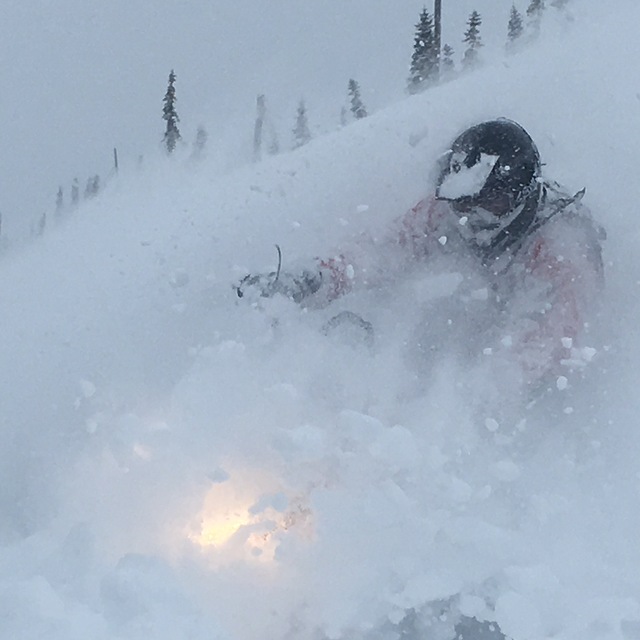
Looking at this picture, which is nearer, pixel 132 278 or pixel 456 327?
pixel 456 327

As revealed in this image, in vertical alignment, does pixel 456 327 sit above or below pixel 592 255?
below

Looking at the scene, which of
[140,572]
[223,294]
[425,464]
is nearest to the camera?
[140,572]

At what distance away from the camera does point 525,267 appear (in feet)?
14.2

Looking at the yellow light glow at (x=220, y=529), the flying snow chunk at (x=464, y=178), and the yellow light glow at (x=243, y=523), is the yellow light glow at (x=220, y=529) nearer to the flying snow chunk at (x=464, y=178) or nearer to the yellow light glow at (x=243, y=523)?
the yellow light glow at (x=243, y=523)

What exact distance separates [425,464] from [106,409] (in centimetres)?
182

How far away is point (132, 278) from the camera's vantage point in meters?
5.34

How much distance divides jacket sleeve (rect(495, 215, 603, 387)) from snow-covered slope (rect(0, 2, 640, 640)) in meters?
0.30

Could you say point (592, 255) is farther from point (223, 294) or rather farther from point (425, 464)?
point (223, 294)

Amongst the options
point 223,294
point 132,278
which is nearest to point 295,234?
point 223,294

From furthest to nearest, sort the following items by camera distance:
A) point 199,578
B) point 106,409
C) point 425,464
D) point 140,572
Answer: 1. point 106,409
2. point 425,464
3. point 199,578
4. point 140,572

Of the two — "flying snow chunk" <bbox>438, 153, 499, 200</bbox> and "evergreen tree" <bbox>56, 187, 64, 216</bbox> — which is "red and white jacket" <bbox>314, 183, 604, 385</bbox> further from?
"evergreen tree" <bbox>56, 187, 64, 216</bbox>

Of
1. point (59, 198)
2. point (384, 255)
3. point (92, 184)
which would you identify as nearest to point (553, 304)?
point (384, 255)

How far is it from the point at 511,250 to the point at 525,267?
0.13 metres

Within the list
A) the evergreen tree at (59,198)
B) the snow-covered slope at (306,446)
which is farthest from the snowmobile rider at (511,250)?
the evergreen tree at (59,198)
